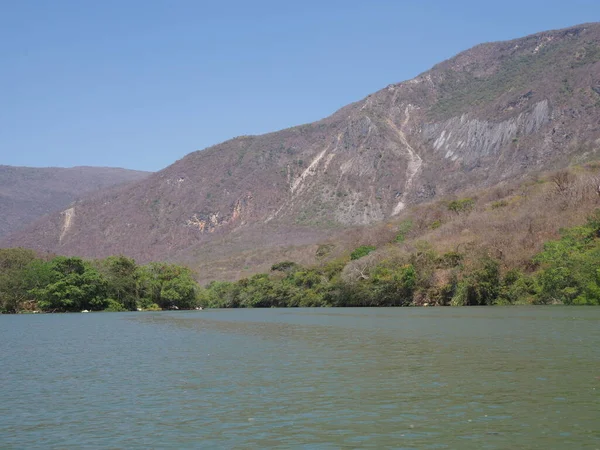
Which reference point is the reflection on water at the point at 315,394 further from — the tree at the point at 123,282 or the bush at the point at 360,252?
the bush at the point at 360,252

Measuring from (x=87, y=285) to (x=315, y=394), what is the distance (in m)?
89.2

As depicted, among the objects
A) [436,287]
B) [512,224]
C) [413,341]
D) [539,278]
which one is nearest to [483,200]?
[512,224]

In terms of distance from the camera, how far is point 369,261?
105312 mm

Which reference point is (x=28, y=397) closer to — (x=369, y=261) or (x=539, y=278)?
(x=539, y=278)

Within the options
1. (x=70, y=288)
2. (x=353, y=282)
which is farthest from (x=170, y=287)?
(x=353, y=282)

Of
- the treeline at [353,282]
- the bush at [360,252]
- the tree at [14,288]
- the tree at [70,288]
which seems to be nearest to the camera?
the treeline at [353,282]

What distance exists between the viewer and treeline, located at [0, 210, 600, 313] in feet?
236

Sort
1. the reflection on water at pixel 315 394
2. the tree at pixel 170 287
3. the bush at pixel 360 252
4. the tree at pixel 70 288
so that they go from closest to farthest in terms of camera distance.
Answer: the reflection on water at pixel 315 394, the tree at pixel 70 288, the tree at pixel 170 287, the bush at pixel 360 252

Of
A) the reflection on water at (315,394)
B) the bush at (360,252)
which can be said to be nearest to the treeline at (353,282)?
the bush at (360,252)

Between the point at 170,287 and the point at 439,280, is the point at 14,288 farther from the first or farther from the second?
the point at 439,280

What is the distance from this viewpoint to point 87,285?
102 meters

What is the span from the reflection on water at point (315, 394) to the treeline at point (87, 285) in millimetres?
69692

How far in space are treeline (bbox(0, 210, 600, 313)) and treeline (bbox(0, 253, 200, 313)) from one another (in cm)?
16

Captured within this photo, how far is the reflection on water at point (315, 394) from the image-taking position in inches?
578
